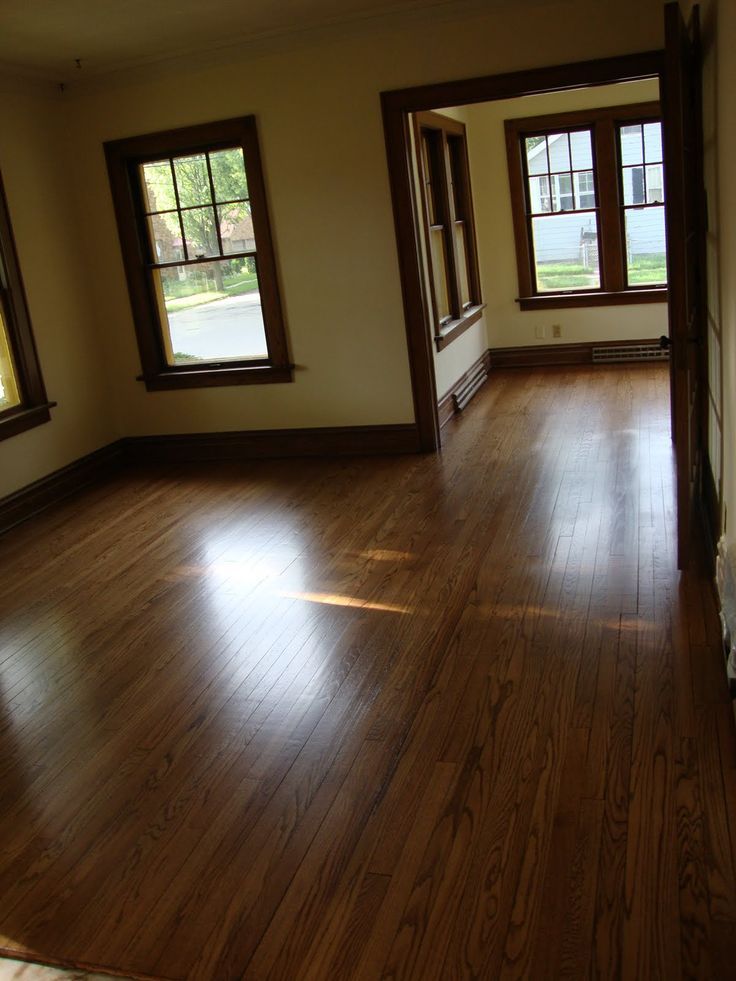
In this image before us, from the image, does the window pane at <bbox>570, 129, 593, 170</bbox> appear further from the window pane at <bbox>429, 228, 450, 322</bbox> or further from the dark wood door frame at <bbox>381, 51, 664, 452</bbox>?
the dark wood door frame at <bbox>381, 51, 664, 452</bbox>

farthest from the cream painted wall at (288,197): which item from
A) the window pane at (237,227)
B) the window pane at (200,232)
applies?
the window pane at (200,232)

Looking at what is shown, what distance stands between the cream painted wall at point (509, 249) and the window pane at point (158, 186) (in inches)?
120

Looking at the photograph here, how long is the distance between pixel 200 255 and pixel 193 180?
0.48 metres

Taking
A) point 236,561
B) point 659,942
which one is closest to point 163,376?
point 236,561

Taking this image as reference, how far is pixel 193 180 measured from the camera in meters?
6.10

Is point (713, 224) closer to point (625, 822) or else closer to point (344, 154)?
point (625, 822)

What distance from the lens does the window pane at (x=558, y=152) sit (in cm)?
797

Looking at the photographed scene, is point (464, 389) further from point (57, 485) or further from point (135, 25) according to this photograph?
point (135, 25)

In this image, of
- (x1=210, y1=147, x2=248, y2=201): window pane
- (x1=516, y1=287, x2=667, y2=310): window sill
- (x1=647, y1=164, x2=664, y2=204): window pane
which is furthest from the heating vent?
(x1=210, y1=147, x2=248, y2=201): window pane

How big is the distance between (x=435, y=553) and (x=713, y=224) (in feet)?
6.00

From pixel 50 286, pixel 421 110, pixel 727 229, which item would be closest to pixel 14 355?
pixel 50 286

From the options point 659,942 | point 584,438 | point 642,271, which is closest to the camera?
point 659,942

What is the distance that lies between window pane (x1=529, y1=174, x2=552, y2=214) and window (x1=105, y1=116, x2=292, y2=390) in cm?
320

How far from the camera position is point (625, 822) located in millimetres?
2295
